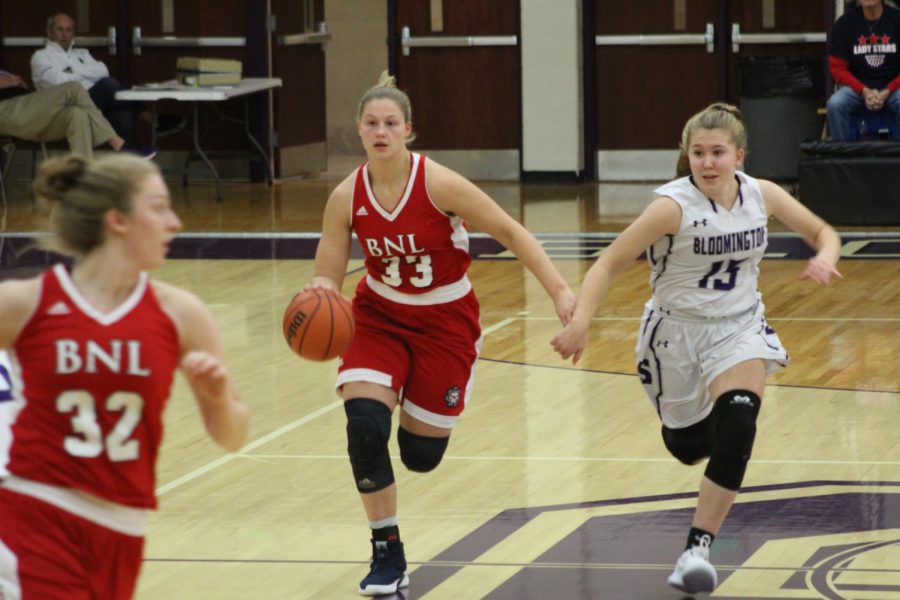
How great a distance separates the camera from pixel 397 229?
5.00 meters

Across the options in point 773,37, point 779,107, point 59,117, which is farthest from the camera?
point 773,37

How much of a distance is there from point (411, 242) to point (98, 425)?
6.72ft

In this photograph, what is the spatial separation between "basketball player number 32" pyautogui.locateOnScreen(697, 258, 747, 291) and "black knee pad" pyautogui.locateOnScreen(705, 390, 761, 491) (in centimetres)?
36

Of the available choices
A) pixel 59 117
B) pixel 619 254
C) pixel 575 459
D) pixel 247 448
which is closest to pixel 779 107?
pixel 59 117

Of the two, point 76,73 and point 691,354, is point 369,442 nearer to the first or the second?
point 691,354

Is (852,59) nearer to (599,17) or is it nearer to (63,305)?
(599,17)

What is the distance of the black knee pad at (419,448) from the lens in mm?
5172

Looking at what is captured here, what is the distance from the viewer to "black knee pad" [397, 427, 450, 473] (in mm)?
5172

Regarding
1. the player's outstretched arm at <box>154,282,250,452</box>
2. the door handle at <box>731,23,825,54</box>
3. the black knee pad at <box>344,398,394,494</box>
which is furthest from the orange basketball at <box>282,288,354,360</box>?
the door handle at <box>731,23,825,54</box>

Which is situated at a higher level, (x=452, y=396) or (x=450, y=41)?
(x=450, y=41)

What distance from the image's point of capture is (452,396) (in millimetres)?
5125

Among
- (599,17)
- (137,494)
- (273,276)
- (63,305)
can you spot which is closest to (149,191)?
(63,305)

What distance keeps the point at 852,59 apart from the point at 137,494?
1060cm

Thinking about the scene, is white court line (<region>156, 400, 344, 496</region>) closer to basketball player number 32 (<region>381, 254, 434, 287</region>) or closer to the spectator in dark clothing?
basketball player number 32 (<region>381, 254, 434, 287</region>)
